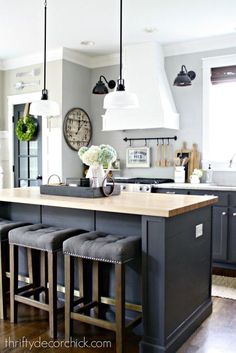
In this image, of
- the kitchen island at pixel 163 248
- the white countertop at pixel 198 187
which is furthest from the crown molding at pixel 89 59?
the kitchen island at pixel 163 248

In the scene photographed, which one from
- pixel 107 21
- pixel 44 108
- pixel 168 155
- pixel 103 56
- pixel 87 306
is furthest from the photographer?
pixel 103 56

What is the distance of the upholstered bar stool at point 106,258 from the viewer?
231 centimetres

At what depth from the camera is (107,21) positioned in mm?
4324

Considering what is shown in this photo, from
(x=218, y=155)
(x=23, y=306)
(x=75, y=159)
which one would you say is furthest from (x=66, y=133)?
(x=23, y=306)

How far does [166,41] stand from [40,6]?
1850 millimetres

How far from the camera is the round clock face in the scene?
555 centimetres

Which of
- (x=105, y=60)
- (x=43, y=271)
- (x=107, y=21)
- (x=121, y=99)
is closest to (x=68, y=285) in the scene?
(x=43, y=271)

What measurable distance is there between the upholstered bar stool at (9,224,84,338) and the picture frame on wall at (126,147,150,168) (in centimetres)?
264

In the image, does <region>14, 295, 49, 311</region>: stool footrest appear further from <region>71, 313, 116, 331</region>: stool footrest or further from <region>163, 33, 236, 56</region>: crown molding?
<region>163, 33, 236, 56</region>: crown molding

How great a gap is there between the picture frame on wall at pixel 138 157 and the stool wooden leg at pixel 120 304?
10.6 ft

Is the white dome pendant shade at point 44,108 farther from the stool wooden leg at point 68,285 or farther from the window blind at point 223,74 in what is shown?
the window blind at point 223,74

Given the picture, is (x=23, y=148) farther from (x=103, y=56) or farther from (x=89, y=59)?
(x=103, y=56)

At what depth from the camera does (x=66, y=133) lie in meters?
5.52

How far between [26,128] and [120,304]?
4116mm
